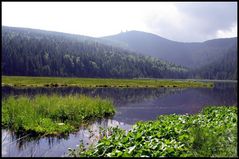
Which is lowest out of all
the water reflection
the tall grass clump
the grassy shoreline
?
the water reflection

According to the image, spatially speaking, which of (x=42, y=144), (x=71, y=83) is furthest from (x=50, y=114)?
(x=71, y=83)

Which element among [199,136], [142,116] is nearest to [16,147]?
[199,136]

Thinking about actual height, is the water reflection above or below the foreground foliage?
below

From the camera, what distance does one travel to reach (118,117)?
26.3m

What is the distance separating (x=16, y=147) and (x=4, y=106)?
6.55 meters

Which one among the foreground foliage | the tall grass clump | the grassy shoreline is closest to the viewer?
the foreground foliage

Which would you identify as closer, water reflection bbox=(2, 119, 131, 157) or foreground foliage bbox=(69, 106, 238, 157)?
foreground foliage bbox=(69, 106, 238, 157)

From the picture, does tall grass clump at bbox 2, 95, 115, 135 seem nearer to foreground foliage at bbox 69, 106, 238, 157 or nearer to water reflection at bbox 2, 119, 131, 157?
water reflection at bbox 2, 119, 131, 157

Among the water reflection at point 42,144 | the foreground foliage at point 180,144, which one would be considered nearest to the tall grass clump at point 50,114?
the water reflection at point 42,144

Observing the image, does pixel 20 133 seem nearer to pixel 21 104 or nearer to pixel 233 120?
pixel 21 104

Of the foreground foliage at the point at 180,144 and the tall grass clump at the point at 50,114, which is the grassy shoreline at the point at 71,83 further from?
the foreground foliage at the point at 180,144

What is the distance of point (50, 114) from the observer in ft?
71.5

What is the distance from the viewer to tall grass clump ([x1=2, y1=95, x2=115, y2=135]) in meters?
18.5

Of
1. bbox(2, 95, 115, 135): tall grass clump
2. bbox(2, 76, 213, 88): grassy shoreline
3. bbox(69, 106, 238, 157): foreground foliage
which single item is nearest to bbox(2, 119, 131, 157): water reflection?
bbox(2, 95, 115, 135): tall grass clump
